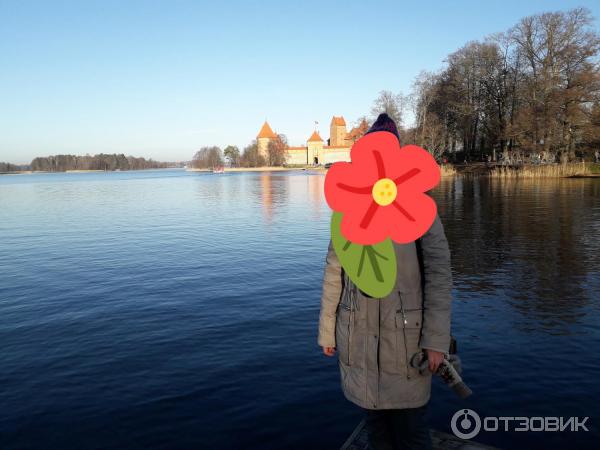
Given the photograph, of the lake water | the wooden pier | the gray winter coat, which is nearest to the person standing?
the gray winter coat

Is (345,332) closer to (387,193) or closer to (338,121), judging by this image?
(387,193)

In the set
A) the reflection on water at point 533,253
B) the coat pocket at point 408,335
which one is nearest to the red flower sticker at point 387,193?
the coat pocket at point 408,335

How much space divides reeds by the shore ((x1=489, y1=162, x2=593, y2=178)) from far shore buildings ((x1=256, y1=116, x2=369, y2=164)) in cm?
10435

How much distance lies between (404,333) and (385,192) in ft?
2.91

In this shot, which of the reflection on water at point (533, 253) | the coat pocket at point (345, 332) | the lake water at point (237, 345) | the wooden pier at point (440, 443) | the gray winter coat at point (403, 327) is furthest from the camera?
the reflection on water at point (533, 253)

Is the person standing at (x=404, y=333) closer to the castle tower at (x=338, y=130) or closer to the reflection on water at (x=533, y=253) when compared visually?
the reflection on water at (x=533, y=253)

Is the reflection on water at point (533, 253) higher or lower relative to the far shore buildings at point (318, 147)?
lower

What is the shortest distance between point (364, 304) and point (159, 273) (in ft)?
31.1

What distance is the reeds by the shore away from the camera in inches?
1593

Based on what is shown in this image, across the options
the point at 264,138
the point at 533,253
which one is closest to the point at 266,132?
the point at 264,138

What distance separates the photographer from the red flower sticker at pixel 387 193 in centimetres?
267

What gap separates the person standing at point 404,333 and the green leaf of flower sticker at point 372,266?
0.10 meters

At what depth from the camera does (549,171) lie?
135ft

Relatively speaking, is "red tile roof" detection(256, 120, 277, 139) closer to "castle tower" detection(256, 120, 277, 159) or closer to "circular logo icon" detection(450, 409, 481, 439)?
"castle tower" detection(256, 120, 277, 159)
